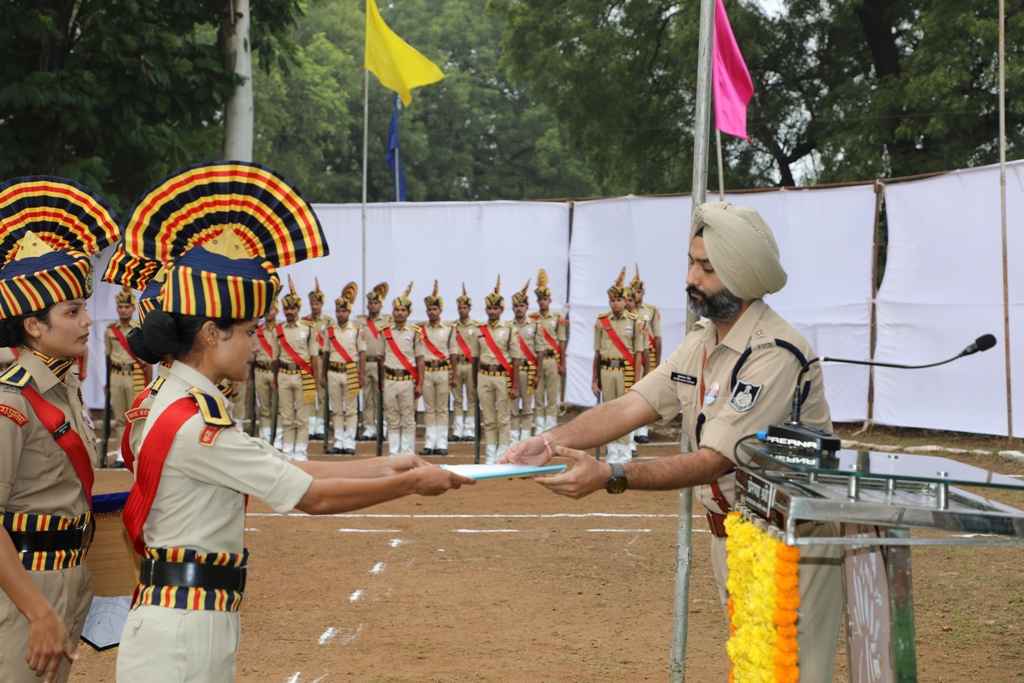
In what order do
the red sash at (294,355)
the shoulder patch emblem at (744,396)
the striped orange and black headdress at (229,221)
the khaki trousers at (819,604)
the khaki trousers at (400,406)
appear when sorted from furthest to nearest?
1. the khaki trousers at (400,406)
2. the red sash at (294,355)
3. the shoulder patch emblem at (744,396)
4. the khaki trousers at (819,604)
5. the striped orange and black headdress at (229,221)

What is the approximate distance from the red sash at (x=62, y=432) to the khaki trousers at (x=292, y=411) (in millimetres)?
11147

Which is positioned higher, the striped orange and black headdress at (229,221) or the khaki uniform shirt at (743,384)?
the striped orange and black headdress at (229,221)

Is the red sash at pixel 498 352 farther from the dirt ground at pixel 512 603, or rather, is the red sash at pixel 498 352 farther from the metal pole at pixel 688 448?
the metal pole at pixel 688 448

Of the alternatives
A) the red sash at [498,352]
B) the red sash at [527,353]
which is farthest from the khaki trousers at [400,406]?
the red sash at [527,353]

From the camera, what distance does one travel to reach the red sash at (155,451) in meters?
2.97

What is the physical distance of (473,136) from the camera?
46250 mm

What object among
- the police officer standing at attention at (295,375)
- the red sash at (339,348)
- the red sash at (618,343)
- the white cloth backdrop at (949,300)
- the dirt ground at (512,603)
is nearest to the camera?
the dirt ground at (512,603)

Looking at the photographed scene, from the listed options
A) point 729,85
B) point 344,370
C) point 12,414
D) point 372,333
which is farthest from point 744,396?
point 372,333

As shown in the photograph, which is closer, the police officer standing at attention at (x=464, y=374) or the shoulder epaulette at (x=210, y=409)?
the shoulder epaulette at (x=210, y=409)

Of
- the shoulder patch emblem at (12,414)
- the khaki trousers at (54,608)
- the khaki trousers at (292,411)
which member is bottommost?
the khaki trousers at (292,411)

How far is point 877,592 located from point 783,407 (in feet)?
2.54

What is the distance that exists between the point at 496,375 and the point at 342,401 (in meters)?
2.36

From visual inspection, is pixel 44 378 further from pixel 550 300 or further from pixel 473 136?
pixel 473 136

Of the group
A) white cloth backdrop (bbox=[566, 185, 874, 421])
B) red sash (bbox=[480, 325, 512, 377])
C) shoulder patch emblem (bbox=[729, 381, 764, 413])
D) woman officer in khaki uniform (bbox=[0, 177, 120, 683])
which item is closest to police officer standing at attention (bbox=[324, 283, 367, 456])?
red sash (bbox=[480, 325, 512, 377])
